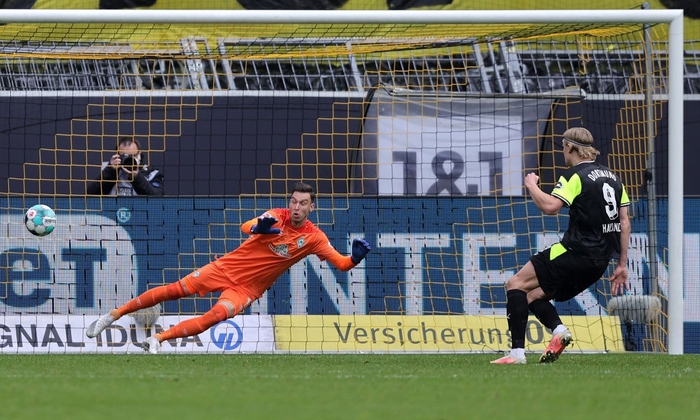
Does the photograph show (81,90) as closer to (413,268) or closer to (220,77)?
(220,77)

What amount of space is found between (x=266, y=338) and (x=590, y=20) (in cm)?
415

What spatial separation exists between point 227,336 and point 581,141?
3945mm

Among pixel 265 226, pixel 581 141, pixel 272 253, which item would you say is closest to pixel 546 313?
pixel 581 141

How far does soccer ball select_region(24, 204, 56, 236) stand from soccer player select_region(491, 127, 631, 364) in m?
4.04

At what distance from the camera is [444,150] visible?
12289mm

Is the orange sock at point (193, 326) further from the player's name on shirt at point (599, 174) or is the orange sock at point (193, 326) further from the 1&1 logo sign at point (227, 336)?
the player's name on shirt at point (599, 174)

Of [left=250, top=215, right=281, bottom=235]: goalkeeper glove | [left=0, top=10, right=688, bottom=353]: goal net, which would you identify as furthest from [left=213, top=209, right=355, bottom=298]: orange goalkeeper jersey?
[left=0, top=10, right=688, bottom=353]: goal net

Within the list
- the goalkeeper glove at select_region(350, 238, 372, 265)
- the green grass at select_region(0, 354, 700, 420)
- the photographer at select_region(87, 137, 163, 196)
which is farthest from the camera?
the photographer at select_region(87, 137, 163, 196)

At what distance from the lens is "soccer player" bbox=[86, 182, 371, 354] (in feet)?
30.9

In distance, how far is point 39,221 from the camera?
31.9 feet

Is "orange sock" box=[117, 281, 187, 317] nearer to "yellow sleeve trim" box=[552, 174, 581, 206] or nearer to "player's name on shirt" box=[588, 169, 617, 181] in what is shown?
"yellow sleeve trim" box=[552, 174, 581, 206]

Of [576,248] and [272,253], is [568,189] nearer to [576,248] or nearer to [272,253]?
[576,248]

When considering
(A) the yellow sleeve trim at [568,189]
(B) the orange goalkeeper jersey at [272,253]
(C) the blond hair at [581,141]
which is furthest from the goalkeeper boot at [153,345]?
(C) the blond hair at [581,141]

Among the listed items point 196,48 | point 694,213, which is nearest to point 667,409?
point 694,213
